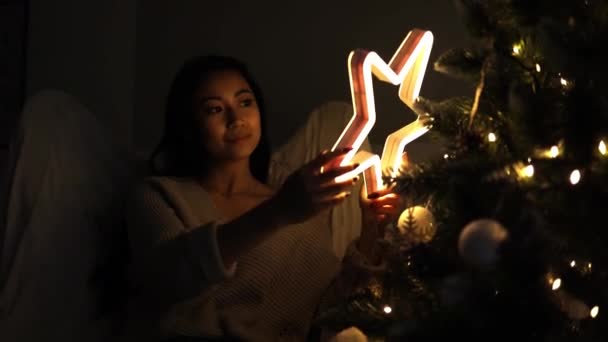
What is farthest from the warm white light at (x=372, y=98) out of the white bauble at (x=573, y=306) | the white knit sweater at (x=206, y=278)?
the white bauble at (x=573, y=306)

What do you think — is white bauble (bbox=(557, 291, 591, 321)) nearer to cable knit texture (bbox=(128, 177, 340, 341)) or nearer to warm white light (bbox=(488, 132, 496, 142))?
warm white light (bbox=(488, 132, 496, 142))

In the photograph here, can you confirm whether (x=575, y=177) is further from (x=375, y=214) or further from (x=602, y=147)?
(x=375, y=214)

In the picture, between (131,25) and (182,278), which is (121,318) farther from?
(131,25)

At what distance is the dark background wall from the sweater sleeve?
0.64 metres

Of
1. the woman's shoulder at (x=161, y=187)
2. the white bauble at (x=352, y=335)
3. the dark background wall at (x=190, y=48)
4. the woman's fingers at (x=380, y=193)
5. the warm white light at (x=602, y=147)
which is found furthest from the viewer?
the dark background wall at (x=190, y=48)

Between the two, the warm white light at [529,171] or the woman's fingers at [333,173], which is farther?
the woman's fingers at [333,173]

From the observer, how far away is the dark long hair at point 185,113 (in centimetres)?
163

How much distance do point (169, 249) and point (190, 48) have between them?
92cm

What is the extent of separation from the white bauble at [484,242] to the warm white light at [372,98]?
43cm

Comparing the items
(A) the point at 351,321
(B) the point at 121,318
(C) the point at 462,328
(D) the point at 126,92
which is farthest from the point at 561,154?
(D) the point at 126,92

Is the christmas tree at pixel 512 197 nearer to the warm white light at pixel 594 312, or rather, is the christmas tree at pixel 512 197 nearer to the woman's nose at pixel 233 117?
the warm white light at pixel 594 312

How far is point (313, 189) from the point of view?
128 centimetres

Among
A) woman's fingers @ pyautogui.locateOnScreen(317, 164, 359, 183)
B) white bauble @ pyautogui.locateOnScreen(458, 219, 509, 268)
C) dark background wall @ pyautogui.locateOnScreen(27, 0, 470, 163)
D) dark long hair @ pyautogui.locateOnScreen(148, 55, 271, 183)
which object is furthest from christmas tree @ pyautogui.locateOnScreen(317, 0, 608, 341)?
dark background wall @ pyautogui.locateOnScreen(27, 0, 470, 163)

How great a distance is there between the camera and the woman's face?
61.4 inches
